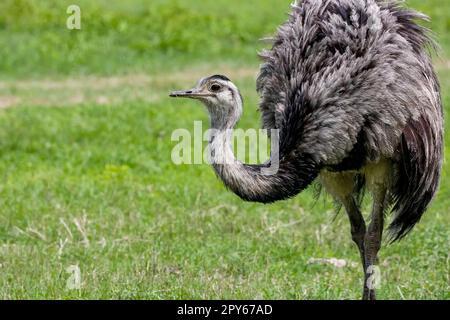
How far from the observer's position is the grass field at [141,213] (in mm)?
7082

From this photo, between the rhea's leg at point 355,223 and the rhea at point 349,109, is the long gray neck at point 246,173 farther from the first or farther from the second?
the rhea's leg at point 355,223

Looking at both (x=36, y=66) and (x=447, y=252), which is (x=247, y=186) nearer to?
(x=447, y=252)

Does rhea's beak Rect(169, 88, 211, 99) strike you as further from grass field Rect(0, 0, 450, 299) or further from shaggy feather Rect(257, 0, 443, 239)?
grass field Rect(0, 0, 450, 299)

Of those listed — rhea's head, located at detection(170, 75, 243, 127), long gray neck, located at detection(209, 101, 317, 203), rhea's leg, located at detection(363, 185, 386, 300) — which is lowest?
rhea's leg, located at detection(363, 185, 386, 300)

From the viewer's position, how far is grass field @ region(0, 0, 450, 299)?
23.2 feet

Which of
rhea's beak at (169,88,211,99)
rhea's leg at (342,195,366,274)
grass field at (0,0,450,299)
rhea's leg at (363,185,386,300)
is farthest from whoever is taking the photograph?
rhea's leg at (342,195,366,274)

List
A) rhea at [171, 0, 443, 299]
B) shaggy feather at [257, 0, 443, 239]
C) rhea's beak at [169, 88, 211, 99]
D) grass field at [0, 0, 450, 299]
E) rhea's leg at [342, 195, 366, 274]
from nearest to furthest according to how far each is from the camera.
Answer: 1. rhea's beak at [169, 88, 211, 99]
2. rhea at [171, 0, 443, 299]
3. shaggy feather at [257, 0, 443, 239]
4. grass field at [0, 0, 450, 299]
5. rhea's leg at [342, 195, 366, 274]

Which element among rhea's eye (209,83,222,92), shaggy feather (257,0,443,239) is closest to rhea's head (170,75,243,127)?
rhea's eye (209,83,222,92)

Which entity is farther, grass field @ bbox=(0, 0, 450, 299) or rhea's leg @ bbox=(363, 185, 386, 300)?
grass field @ bbox=(0, 0, 450, 299)

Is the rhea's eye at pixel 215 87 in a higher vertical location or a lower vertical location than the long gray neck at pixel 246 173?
higher

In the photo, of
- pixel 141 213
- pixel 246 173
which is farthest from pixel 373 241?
pixel 141 213

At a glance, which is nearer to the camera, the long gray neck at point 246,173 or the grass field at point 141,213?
the long gray neck at point 246,173

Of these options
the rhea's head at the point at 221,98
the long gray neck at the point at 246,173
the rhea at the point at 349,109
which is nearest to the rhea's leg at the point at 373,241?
the rhea at the point at 349,109

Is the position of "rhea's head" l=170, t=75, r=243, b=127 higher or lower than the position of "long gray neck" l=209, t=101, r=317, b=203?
higher
